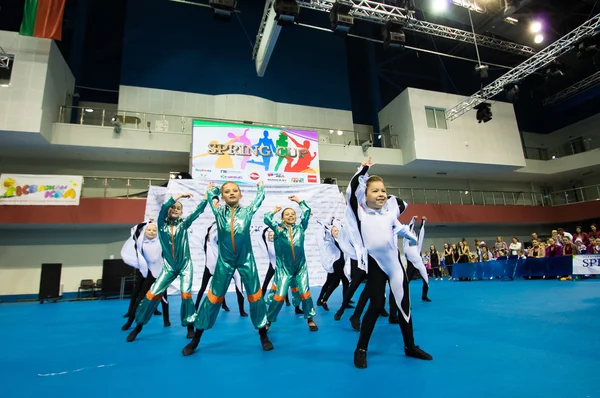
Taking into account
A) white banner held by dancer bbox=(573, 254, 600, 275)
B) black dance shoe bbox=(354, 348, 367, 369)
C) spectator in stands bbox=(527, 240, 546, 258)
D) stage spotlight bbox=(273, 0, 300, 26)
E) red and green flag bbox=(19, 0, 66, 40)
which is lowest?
black dance shoe bbox=(354, 348, 367, 369)

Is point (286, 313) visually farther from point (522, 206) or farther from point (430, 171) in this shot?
point (522, 206)

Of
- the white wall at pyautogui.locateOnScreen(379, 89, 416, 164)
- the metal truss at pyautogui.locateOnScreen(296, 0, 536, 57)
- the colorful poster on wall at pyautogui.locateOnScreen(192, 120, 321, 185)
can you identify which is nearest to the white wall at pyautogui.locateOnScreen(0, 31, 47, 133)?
the colorful poster on wall at pyautogui.locateOnScreen(192, 120, 321, 185)

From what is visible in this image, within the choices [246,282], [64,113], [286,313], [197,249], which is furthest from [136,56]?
[246,282]

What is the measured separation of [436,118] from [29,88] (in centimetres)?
2001

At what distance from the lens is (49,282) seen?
12.2 meters

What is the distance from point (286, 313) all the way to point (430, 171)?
1750 cm

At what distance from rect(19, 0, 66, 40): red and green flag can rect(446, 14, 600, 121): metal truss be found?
60.7ft

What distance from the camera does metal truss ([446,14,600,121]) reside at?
12.4 meters

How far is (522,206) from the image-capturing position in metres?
20.8

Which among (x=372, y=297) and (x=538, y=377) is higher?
(x=372, y=297)

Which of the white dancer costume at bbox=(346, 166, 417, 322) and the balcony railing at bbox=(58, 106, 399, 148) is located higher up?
the balcony railing at bbox=(58, 106, 399, 148)

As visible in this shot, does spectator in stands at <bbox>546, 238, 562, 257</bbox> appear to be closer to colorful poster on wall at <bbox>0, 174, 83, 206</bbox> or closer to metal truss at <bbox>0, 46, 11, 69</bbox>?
colorful poster on wall at <bbox>0, 174, 83, 206</bbox>

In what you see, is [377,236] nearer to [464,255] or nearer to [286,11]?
[286,11]

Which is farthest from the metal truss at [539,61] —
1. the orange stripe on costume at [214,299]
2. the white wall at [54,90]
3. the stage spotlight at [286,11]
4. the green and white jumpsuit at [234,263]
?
the white wall at [54,90]
